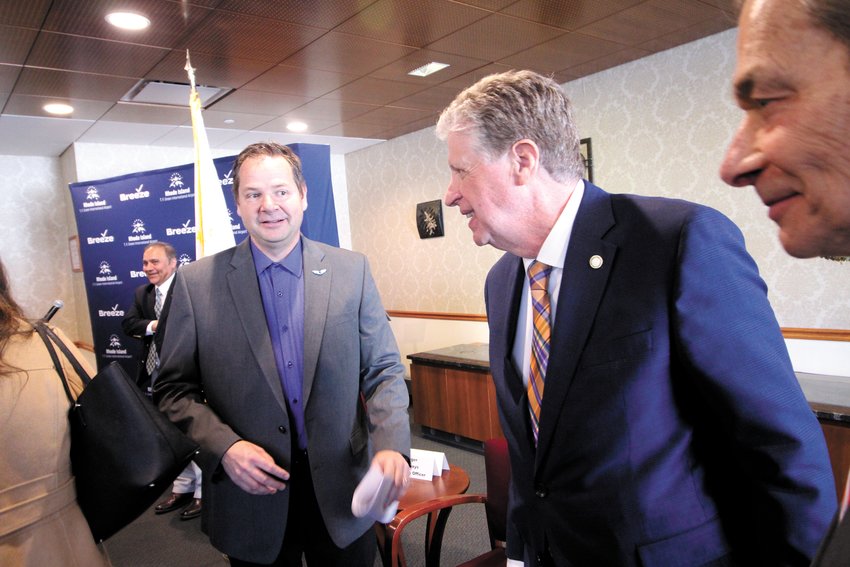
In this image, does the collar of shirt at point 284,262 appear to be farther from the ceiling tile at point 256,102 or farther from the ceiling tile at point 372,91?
the ceiling tile at point 256,102

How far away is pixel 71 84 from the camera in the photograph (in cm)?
398

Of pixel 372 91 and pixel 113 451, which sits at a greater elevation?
pixel 372 91

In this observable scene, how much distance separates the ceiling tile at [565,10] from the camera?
10.4 feet

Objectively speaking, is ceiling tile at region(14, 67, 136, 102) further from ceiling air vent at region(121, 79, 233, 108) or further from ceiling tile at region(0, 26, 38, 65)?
ceiling tile at region(0, 26, 38, 65)

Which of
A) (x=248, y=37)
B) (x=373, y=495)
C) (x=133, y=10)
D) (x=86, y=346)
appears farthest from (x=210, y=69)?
(x=86, y=346)

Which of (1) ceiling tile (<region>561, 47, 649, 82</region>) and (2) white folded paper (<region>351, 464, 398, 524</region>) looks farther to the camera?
(1) ceiling tile (<region>561, 47, 649, 82</region>)

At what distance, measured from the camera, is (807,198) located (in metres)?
0.47

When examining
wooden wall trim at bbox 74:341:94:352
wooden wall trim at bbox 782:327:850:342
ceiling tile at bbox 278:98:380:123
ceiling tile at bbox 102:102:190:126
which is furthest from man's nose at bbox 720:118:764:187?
wooden wall trim at bbox 74:341:94:352

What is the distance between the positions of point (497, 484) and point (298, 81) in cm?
342

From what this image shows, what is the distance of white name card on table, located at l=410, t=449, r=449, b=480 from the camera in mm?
2754

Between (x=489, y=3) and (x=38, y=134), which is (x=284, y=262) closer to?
(x=489, y=3)

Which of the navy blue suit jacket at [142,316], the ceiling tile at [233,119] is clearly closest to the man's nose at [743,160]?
the navy blue suit jacket at [142,316]

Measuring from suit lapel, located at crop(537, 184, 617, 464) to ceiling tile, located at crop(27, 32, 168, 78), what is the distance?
3371 millimetres

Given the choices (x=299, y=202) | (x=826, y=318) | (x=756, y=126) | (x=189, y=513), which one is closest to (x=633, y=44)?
(x=826, y=318)
